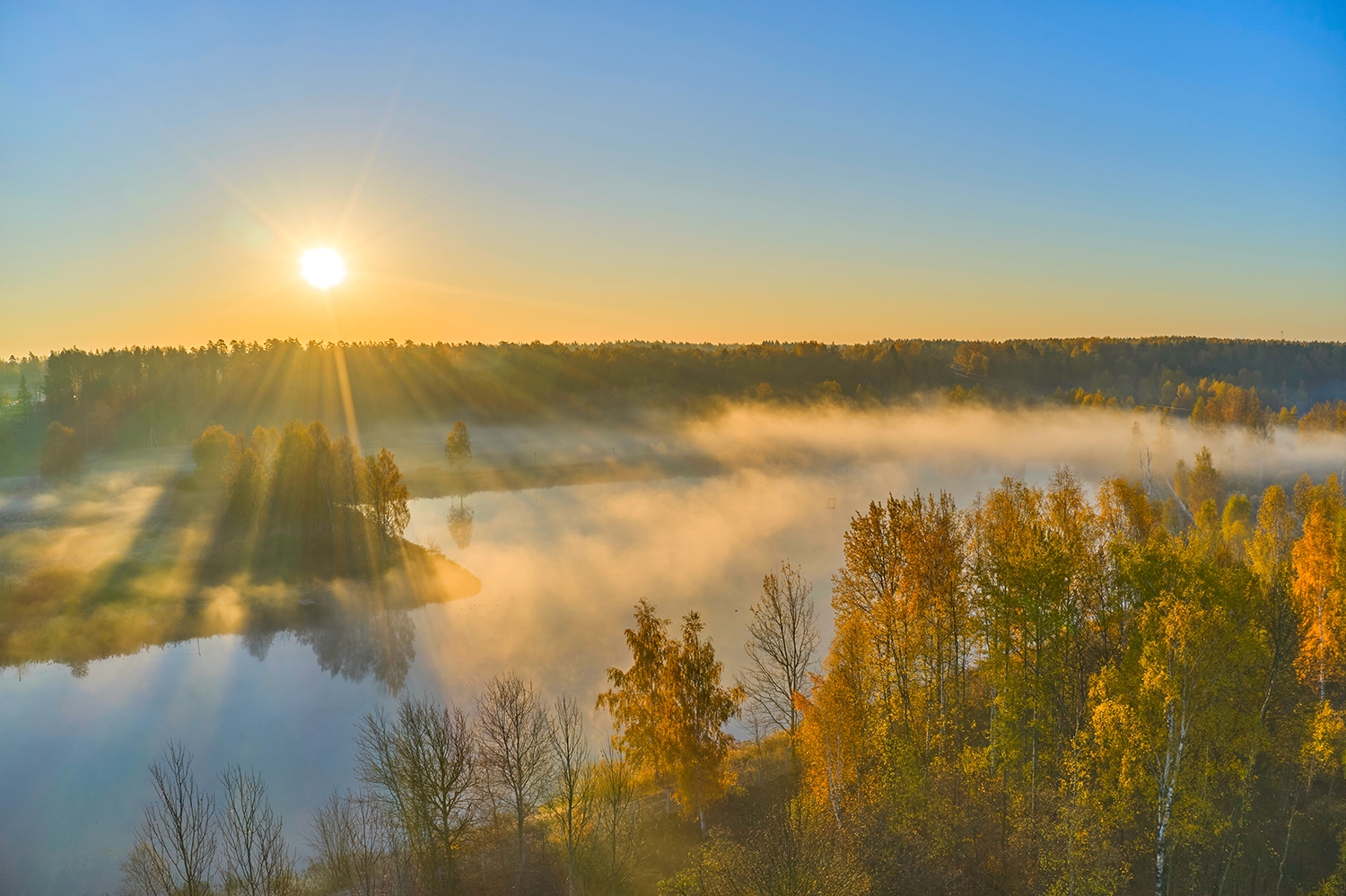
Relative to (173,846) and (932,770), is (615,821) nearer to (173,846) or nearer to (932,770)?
(932,770)

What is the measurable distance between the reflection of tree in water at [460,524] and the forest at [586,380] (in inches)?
2223

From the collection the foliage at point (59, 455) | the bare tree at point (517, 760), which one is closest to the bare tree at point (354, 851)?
the bare tree at point (517, 760)

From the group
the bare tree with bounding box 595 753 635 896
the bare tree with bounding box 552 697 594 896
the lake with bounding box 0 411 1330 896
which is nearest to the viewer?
the bare tree with bounding box 552 697 594 896

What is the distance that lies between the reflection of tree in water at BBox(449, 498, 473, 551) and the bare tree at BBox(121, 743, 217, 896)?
131ft

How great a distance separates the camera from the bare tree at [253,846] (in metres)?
18.1

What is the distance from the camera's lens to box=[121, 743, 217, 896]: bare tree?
17891 millimetres

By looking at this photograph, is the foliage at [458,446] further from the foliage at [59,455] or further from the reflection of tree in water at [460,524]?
the foliage at [59,455]

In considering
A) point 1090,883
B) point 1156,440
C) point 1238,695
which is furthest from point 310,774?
point 1156,440

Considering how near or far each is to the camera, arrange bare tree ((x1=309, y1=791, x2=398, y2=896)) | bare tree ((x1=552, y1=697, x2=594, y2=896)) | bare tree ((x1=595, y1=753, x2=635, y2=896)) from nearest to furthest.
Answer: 1. bare tree ((x1=309, y1=791, x2=398, y2=896))
2. bare tree ((x1=552, y1=697, x2=594, y2=896))
3. bare tree ((x1=595, y1=753, x2=635, y2=896))

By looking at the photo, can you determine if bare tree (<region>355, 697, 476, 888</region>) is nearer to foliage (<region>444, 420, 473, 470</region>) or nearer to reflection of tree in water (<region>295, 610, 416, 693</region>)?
reflection of tree in water (<region>295, 610, 416, 693</region>)

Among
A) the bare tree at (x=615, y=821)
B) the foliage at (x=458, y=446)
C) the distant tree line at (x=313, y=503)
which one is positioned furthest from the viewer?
the foliage at (x=458, y=446)

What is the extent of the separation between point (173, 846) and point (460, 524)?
5492cm

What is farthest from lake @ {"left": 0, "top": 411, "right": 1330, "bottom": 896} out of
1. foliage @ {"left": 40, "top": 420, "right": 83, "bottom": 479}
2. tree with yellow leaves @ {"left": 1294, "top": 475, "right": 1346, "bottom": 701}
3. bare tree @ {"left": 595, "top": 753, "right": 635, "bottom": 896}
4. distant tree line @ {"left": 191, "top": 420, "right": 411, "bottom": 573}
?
tree with yellow leaves @ {"left": 1294, "top": 475, "right": 1346, "bottom": 701}

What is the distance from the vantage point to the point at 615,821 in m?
20.0
